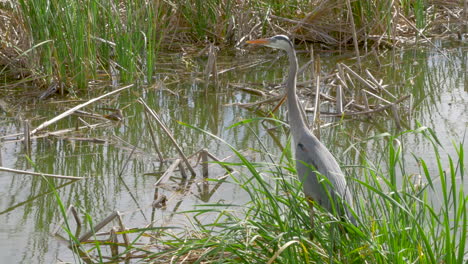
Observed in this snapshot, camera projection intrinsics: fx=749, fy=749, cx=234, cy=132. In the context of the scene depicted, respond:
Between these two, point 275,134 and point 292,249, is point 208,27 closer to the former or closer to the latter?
point 275,134

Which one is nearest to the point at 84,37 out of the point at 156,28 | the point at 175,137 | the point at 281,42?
the point at 175,137

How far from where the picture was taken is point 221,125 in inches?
250

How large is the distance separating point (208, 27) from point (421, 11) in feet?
8.51

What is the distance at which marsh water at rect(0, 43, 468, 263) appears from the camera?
176 inches

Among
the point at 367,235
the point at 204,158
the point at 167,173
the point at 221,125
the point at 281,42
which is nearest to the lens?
the point at 367,235

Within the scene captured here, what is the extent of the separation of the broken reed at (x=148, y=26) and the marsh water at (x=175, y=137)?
0.28 m

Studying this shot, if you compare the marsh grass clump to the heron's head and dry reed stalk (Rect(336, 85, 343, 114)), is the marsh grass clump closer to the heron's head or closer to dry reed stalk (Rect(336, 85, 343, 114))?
dry reed stalk (Rect(336, 85, 343, 114))

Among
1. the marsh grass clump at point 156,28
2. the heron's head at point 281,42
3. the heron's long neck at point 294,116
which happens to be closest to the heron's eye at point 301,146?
the heron's long neck at point 294,116

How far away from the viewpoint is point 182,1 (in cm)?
919

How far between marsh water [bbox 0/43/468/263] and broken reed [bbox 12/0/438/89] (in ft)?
0.93

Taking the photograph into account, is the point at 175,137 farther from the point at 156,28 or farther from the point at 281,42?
the point at 156,28

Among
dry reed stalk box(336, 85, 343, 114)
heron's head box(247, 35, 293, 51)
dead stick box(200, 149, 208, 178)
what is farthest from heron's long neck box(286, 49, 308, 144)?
dry reed stalk box(336, 85, 343, 114)

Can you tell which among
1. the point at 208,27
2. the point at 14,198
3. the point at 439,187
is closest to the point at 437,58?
the point at 208,27

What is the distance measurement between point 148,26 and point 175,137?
1692mm
